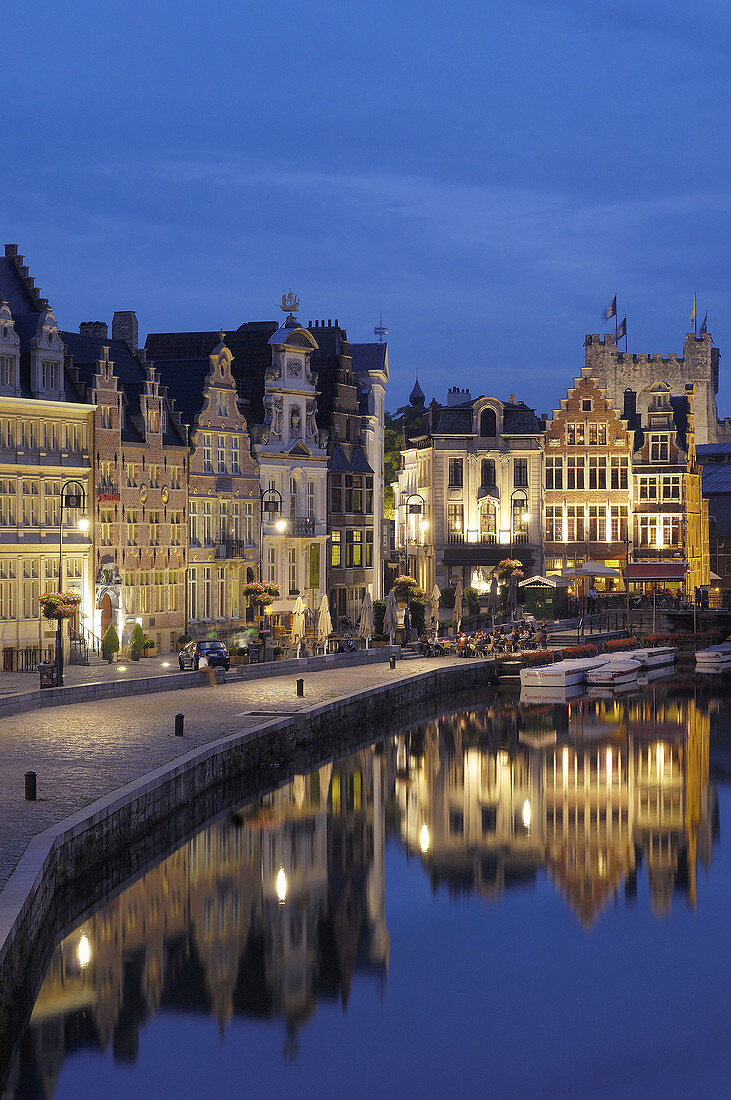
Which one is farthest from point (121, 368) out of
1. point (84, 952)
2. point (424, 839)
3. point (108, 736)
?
point (84, 952)

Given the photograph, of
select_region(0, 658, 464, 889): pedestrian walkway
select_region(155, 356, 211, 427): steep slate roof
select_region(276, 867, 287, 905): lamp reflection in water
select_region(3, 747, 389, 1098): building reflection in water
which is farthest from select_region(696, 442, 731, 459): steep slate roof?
select_region(276, 867, 287, 905): lamp reflection in water

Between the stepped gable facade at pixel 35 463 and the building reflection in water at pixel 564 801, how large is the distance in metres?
13.9

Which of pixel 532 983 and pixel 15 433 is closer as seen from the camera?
pixel 532 983

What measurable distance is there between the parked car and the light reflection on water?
1017 centimetres

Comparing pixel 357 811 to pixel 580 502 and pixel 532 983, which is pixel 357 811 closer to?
pixel 532 983

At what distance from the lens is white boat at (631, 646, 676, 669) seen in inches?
3024

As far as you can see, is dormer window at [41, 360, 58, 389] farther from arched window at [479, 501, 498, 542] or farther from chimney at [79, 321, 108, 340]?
arched window at [479, 501, 498, 542]

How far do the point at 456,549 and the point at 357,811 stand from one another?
5387 centimetres

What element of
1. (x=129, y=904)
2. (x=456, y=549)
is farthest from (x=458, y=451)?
(x=129, y=904)

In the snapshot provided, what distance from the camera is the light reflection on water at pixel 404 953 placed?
22047 millimetres

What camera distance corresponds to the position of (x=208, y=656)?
175 feet

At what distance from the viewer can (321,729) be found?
1772 inches

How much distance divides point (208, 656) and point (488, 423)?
44909 mm

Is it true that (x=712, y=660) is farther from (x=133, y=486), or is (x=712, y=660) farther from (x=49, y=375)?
(x=49, y=375)
